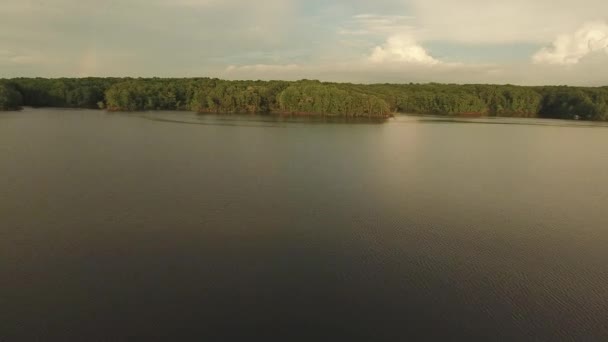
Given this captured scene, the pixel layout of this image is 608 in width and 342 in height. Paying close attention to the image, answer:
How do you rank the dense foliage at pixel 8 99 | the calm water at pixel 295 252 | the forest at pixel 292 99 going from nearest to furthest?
the calm water at pixel 295 252 < the dense foliage at pixel 8 99 < the forest at pixel 292 99

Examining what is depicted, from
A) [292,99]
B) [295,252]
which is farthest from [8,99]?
[295,252]

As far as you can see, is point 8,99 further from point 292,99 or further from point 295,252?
point 295,252

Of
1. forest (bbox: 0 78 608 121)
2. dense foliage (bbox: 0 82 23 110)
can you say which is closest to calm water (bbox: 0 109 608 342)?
forest (bbox: 0 78 608 121)

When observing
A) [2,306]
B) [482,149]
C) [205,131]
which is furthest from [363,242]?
[205,131]

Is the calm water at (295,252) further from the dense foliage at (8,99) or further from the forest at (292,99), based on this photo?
the dense foliage at (8,99)

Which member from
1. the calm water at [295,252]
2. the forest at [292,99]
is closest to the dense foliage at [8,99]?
the forest at [292,99]
